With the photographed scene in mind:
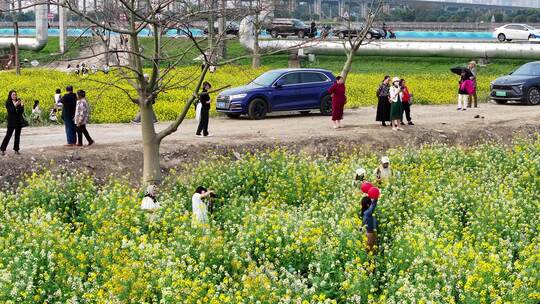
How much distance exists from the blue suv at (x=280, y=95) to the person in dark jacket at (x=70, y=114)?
683 centimetres

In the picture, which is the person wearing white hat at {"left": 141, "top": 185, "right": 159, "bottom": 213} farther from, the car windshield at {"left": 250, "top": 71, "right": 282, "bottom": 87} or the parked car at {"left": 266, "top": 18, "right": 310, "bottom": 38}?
the parked car at {"left": 266, "top": 18, "right": 310, "bottom": 38}

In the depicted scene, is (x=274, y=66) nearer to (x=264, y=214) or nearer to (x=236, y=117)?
(x=236, y=117)

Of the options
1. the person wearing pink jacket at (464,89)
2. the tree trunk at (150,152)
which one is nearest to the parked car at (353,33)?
the person wearing pink jacket at (464,89)

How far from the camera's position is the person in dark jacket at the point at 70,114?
67.3ft

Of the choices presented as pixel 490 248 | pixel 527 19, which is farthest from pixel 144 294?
pixel 527 19

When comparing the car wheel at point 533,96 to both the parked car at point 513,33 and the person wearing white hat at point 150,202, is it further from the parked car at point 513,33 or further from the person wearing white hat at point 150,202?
the parked car at point 513,33

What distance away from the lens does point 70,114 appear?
806 inches

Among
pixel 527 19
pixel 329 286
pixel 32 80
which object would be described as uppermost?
pixel 527 19

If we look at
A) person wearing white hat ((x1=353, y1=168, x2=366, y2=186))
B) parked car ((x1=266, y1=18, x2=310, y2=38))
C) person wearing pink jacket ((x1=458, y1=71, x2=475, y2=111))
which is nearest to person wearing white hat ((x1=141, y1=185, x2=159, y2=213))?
person wearing white hat ((x1=353, y1=168, x2=366, y2=186))

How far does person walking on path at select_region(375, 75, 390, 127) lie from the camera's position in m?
24.6

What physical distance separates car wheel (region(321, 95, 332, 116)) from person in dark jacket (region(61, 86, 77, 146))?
9383mm

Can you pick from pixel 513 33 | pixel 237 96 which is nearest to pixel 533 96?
pixel 237 96

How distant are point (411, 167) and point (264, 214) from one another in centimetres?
595

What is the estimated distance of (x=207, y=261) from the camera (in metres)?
13.3
